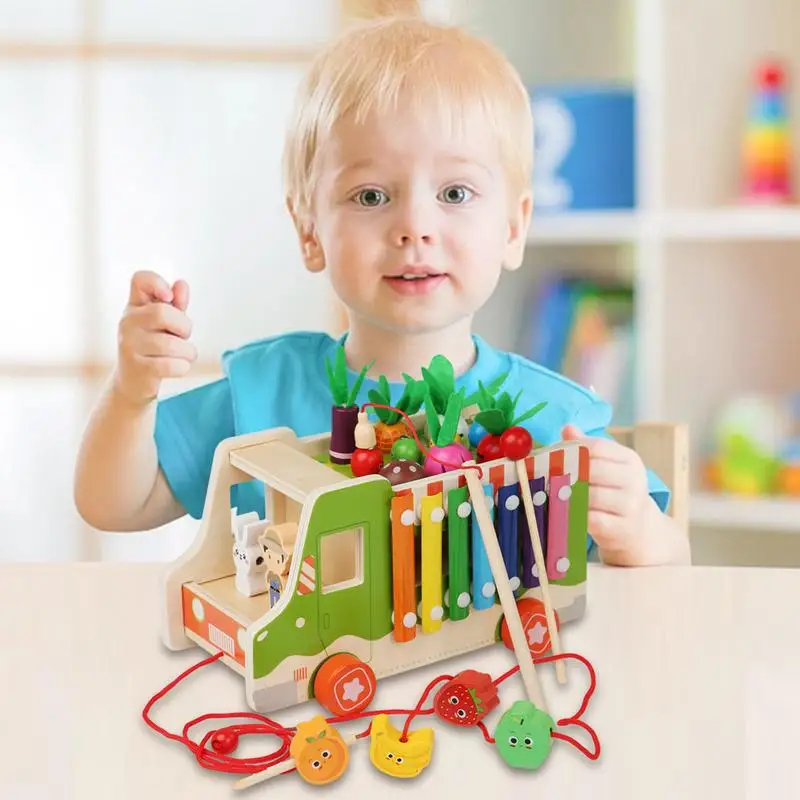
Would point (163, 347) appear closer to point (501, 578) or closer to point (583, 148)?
point (501, 578)

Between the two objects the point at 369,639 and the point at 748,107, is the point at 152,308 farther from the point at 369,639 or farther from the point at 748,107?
the point at 748,107

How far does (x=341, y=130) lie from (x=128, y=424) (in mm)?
290

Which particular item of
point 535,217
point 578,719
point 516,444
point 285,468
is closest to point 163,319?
point 285,468

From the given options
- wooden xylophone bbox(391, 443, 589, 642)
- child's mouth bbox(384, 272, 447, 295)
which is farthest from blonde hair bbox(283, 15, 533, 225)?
wooden xylophone bbox(391, 443, 589, 642)

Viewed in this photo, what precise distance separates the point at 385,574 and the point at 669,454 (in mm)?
394

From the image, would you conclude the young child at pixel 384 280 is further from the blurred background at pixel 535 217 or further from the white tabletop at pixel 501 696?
the blurred background at pixel 535 217

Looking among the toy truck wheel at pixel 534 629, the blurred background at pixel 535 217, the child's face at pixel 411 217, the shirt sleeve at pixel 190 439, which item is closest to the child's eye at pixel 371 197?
the child's face at pixel 411 217

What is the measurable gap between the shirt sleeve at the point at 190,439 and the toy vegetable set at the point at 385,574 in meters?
0.24

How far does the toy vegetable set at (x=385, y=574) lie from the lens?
2.28 feet

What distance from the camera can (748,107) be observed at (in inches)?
79.3

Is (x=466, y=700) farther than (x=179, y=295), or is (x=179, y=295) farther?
(x=179, y=295)

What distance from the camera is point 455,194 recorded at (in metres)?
1.00

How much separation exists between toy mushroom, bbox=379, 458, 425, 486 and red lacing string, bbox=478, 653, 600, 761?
134mm

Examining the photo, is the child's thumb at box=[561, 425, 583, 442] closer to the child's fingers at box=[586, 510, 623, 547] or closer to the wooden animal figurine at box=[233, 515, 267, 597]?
the child's fingers at box=[586, 510, 623, 547]
